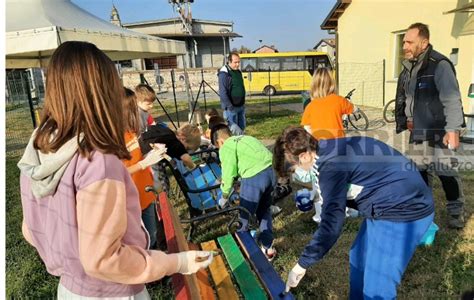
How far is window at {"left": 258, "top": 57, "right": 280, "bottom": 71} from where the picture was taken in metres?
19.8

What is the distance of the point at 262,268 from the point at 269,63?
18.7 meters

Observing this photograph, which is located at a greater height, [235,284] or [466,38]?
[466,38]

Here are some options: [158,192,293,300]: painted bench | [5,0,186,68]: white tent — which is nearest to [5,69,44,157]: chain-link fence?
[5,0,186,68]: white tent

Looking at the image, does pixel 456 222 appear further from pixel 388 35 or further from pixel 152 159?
pixel 388 35

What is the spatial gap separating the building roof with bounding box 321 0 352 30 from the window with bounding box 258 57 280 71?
5541 mm

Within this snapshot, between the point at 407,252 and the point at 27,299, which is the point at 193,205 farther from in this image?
the point at 407,252

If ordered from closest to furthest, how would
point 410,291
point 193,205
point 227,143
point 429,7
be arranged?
1. point 410,291
2. point 227,143
3. point 193,205
4. point 429,7

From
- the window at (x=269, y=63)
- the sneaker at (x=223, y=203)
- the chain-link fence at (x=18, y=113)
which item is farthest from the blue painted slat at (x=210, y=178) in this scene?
the window at (x=269, y=63)

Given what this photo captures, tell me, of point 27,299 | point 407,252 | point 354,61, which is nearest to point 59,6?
point 27,299

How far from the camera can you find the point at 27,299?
262 cm

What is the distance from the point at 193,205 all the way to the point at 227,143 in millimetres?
895

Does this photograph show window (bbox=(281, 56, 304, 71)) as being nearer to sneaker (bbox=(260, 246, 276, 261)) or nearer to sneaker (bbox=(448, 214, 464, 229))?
sneaker (bbox=(448, 214, 464, 229))

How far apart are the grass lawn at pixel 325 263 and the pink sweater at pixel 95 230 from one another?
162 cm

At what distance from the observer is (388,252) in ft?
5.95
